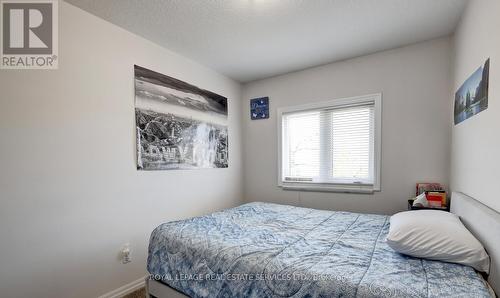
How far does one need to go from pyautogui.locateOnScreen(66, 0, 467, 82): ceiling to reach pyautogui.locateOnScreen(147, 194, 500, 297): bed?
64.2 inches

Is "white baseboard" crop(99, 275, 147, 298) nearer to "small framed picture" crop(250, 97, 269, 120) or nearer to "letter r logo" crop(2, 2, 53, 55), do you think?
"letter r logo" crop(2, 2, 53, 55)

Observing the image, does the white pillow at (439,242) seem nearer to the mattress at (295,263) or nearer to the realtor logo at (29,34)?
the mattress at (295,263)

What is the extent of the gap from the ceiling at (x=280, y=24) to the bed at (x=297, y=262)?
1.63 metres

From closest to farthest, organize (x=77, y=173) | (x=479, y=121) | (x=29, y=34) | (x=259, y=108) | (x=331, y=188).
→ (x=479, y=121)
(x=29, y=34)
(x=77, y=173)
(x=331, y=188)
(x=259, y=108)

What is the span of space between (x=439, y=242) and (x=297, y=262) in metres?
0.79

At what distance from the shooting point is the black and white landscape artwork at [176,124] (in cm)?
242

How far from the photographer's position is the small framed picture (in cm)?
363

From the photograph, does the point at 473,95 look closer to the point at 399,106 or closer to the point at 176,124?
the point at 399,106

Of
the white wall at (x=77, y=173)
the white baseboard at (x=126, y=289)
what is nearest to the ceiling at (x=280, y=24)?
the white wall at (x=77, y=173)

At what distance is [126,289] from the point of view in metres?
2.23

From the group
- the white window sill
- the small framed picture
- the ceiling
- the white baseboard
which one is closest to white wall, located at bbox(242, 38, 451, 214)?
the white window sill

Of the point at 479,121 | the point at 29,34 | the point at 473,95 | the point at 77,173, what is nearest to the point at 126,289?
the point at 77,173

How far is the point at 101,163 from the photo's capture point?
209cm

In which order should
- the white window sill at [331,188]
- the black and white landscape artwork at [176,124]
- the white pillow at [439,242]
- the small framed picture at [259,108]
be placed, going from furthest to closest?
the small framed picture at [259,108] < the white window sill at [331,188] < the black and white landscape artwork at [176,124] < the white pillow at [439,242]
